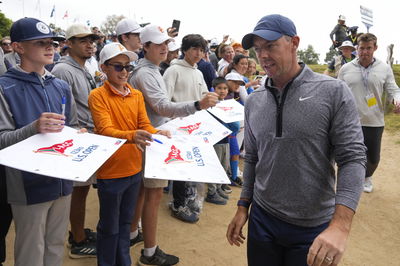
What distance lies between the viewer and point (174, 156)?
2.23 metres

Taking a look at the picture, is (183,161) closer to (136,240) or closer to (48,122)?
(48,122)

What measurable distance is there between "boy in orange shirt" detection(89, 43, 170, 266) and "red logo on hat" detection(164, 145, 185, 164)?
0.27 meters

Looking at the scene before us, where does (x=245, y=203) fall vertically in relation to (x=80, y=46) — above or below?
below

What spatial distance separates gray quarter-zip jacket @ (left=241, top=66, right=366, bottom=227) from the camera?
154 centimetres

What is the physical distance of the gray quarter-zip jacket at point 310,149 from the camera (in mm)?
1545

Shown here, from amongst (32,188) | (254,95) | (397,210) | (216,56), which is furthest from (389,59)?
(32,188)

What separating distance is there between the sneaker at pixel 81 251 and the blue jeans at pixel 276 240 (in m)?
2.03

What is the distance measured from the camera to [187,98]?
12.6 ft

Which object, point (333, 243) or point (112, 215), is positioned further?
point (112, 215)

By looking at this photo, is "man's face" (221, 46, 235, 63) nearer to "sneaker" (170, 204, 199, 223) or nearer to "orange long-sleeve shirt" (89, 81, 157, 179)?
"sneaker" (170, 204, 199, 223)

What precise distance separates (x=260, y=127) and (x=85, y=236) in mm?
2529

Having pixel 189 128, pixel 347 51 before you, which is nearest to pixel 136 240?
pixel 189 128

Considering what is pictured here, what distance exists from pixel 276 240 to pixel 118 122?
1.63m

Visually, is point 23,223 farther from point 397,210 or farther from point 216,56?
point 216,56
